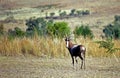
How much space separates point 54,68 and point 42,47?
447 centimetres

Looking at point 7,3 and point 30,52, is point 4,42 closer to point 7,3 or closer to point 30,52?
point 30,52

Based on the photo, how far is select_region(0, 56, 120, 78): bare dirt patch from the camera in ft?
40.2

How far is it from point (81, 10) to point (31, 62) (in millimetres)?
54818

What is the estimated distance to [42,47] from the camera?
18141 millimetres

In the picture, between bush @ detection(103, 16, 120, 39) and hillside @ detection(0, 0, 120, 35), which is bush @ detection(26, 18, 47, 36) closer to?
bush @ detection(103, 16, 120, 39)

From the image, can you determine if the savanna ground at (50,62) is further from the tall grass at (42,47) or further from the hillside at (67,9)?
the hillside at (67,9)

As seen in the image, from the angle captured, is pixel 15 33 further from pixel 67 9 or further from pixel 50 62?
pixel 67 9

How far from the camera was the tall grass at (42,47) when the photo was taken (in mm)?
17531

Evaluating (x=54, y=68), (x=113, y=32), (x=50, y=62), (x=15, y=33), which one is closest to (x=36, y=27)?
(x=15, y=33)

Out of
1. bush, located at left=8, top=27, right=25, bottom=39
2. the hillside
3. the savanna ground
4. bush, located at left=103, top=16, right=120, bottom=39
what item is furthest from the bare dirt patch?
the hillside

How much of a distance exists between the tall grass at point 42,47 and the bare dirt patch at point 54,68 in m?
0.81

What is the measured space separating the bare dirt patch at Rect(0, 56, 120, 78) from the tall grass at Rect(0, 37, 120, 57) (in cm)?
81

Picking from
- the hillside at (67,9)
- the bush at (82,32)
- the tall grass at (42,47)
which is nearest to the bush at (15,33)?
the tall grass at (42,47)

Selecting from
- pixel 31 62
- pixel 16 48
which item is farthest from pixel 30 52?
pixel 31 62
